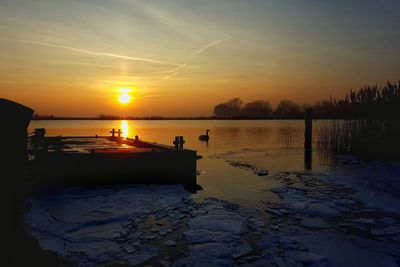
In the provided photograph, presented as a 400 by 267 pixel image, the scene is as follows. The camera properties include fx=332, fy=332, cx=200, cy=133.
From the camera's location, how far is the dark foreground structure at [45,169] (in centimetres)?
684

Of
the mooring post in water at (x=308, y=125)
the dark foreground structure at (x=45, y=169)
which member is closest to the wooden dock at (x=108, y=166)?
the dark foreground structure at (x=45, y=169)

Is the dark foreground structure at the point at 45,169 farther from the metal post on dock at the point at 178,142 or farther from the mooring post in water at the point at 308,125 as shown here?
the mooring post in water at the point at 308,125

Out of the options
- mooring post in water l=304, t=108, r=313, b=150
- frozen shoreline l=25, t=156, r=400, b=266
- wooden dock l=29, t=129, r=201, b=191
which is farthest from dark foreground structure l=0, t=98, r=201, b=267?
mooring post in water l=304, t=108, r=313, b=150

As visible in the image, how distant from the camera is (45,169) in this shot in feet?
41.8

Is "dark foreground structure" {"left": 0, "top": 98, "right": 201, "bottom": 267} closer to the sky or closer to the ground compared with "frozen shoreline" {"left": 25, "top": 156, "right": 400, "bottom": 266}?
closer to the sky

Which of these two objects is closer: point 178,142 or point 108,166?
point 108,166

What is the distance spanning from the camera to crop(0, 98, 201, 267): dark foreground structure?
6.84 m

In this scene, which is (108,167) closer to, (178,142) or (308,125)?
(178,142)

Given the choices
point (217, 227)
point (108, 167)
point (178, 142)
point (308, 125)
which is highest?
point (308, 125)

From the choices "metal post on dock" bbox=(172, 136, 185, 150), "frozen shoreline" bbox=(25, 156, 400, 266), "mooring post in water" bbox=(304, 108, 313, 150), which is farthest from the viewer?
"mooring post in water" bbox=(304, 108, 313, 150)

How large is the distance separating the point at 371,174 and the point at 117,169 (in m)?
12.1

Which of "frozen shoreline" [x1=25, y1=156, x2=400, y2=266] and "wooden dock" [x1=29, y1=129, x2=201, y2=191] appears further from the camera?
"wooden dock" [x1=29, y1=129, x2=201, y2=191]

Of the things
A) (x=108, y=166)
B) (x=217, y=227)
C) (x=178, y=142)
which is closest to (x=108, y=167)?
(x=108, y=166)

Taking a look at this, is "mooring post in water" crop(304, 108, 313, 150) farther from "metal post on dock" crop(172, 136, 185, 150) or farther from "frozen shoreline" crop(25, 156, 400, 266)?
"metal post on dock" crop(172, 136, 185, 150)
